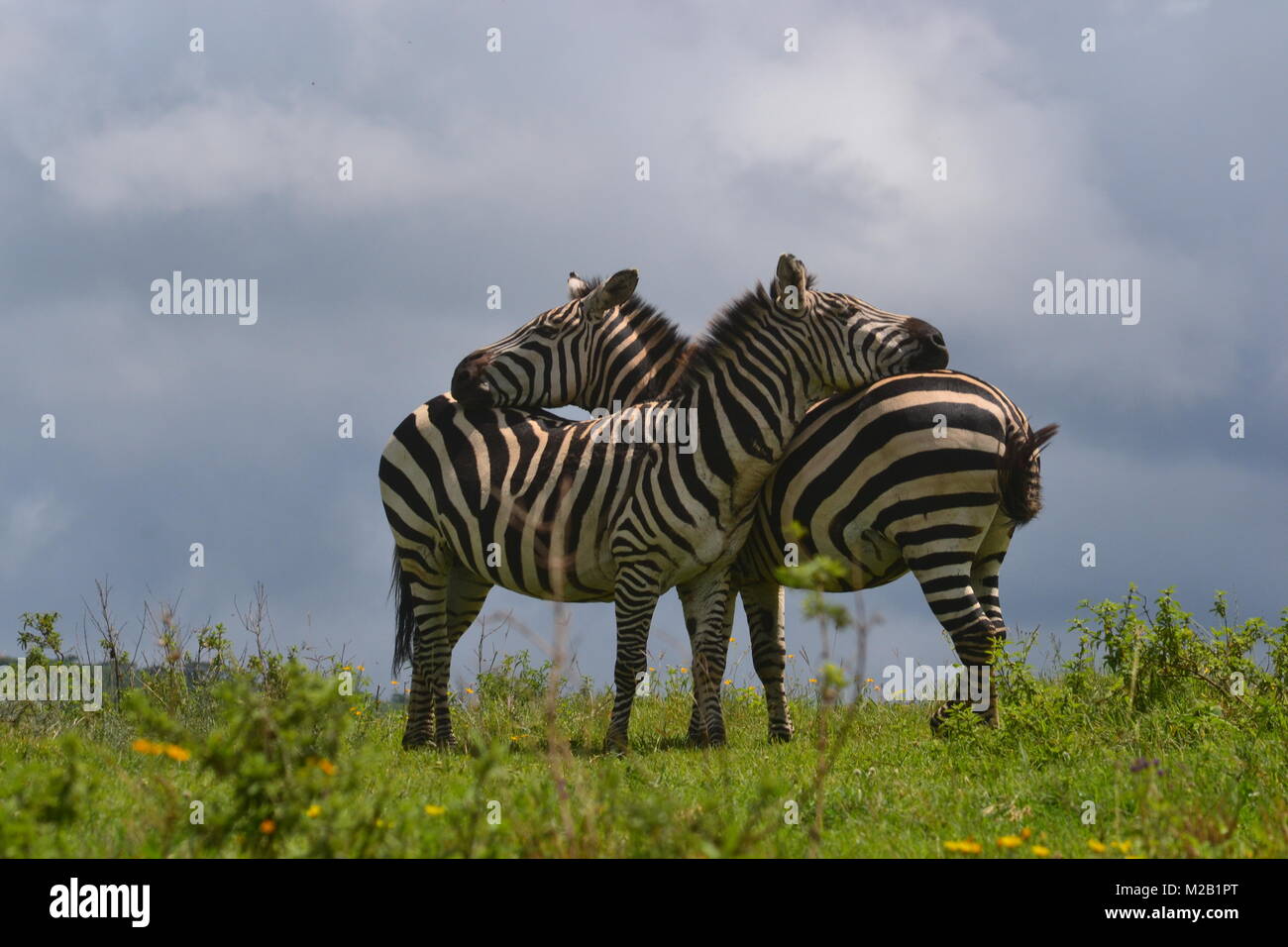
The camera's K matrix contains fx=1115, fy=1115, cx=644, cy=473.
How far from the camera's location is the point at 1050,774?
6.17 metres

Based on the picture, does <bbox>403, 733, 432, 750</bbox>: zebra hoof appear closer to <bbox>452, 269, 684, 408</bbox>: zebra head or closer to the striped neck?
<bbox>452, 269, 684, 408</bbox>: zebra head

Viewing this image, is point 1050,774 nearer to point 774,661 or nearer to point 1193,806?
point 1193,806

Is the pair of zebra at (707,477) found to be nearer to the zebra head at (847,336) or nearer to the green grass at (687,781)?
the zebra head at (847,336)

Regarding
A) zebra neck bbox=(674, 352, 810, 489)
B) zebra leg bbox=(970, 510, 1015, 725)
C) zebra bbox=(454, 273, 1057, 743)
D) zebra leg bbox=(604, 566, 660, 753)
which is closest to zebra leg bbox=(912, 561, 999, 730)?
zebra bbox=(454, 273, 1057, 743)

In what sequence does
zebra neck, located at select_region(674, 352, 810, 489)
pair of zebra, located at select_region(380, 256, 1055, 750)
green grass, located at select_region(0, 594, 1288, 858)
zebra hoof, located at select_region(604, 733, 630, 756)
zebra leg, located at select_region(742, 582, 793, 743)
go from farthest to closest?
zebra leg, located at select_region(742, 582, 793, 743)
zebra neck, located at select_region(674, 352, 810, 489)
zebra hoof, located at select_region(604, 733, 630, 756)
pair of zebra, located at select_region(380, 256, 1055, 750)
green grass, located at select_region(0, 594, 1288, 858)

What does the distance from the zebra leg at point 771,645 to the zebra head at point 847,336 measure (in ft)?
6.40

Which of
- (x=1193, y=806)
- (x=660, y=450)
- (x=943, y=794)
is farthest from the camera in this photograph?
(x=660, y=450)

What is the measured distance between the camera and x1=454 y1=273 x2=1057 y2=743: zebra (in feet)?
27.5

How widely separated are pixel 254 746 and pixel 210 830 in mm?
336

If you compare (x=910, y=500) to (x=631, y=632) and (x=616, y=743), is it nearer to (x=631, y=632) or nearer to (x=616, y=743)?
(x=631, y=632)

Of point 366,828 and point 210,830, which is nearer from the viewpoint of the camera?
point 366,828

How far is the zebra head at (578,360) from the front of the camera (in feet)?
33.9

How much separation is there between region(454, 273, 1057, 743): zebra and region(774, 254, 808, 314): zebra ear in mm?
860

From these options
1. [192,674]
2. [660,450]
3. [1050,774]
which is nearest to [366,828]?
[1050,774]
